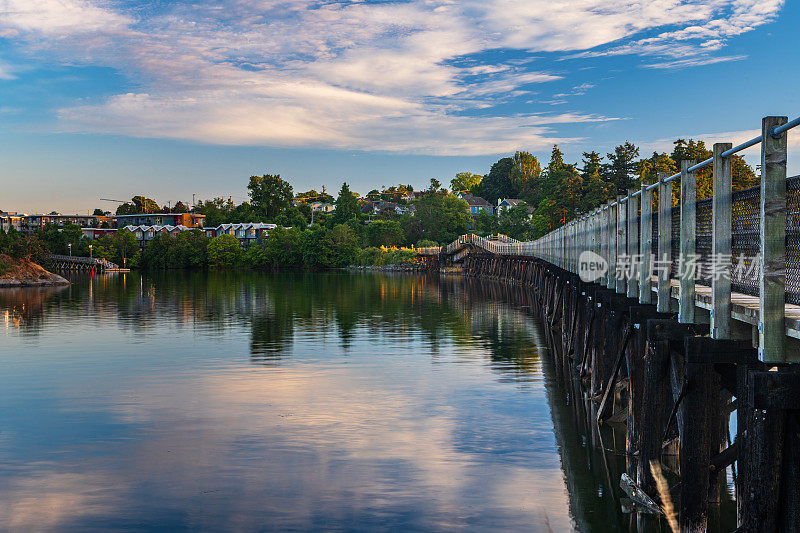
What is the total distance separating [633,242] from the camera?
13.6m

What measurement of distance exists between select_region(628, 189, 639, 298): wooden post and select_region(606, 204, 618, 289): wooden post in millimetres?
2159

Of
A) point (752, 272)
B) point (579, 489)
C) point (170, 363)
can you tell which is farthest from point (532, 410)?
point (170, 363)

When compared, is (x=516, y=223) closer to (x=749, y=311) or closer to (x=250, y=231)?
(x=250, y=231)

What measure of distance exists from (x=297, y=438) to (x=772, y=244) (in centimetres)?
1203

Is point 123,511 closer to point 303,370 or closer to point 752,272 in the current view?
point 752,272

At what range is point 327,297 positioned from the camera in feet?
213

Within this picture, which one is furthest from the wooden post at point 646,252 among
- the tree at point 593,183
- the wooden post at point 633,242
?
the tree at point 593,183

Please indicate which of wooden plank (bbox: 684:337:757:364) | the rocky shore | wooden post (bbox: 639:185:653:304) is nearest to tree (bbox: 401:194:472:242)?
the rocky shore

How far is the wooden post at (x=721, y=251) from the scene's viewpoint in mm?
7824

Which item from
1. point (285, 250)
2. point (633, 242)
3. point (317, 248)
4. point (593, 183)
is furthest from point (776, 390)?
point (285, 250)

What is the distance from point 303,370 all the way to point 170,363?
18.2 ft

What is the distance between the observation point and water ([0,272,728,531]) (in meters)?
12.1

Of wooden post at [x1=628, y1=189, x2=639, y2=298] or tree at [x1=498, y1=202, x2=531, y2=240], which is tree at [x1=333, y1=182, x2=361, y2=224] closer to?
tree at [x1=498, y1=202, x2=531, y2=240]

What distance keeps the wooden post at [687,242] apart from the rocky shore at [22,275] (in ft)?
315
